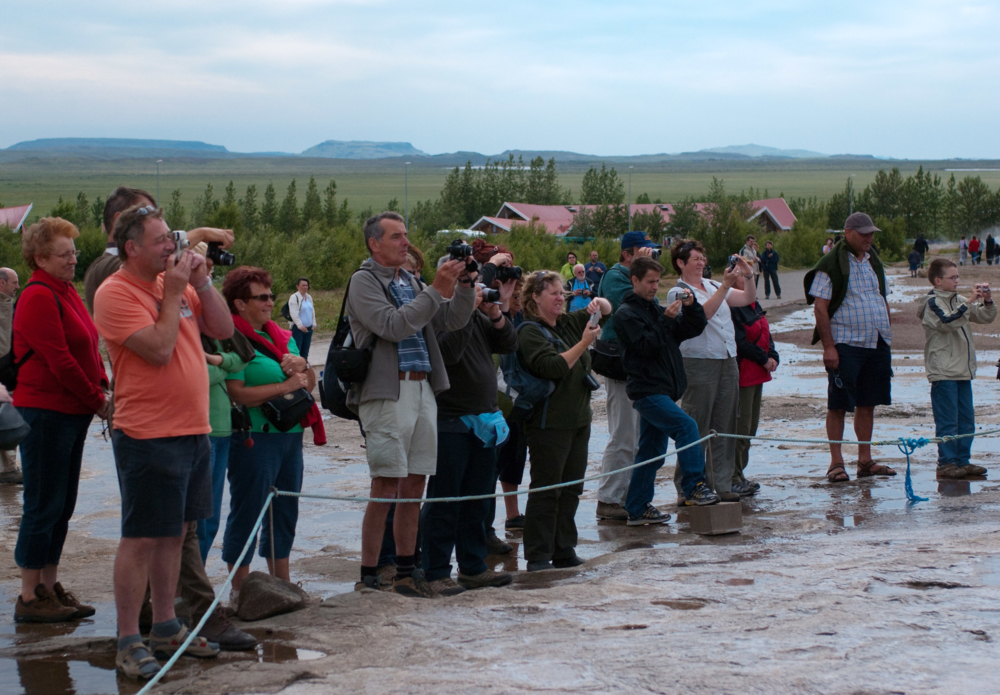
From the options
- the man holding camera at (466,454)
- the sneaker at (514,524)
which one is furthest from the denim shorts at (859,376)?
the man holding camera at (466,454)

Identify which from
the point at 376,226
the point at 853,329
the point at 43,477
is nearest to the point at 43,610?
the point at 43,477

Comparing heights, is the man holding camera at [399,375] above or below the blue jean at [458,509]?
above

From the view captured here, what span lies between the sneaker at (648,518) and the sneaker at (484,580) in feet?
5.64

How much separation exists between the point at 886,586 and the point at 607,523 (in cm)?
250

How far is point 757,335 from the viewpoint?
310 inches

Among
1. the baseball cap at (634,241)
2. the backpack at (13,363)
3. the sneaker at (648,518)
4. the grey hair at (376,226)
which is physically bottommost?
the sneaker at (648,518)

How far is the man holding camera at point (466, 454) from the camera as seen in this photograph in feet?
17.7

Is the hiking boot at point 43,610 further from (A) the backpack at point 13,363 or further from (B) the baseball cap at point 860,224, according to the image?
(B) the baseball cap at point 860,224

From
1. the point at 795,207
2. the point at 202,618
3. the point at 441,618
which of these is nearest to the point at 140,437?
the point at 202,618

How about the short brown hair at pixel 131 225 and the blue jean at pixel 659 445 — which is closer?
the short brown hair at pixel 131 225

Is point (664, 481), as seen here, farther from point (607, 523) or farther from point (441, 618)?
point (441, 618)

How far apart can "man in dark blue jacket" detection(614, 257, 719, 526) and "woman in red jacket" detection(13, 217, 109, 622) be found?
128 inches

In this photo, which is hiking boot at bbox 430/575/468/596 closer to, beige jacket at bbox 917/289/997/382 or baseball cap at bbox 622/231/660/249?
baseball cap at bbox 622/231/660/249

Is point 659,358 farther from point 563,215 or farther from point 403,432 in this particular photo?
point 563,215
